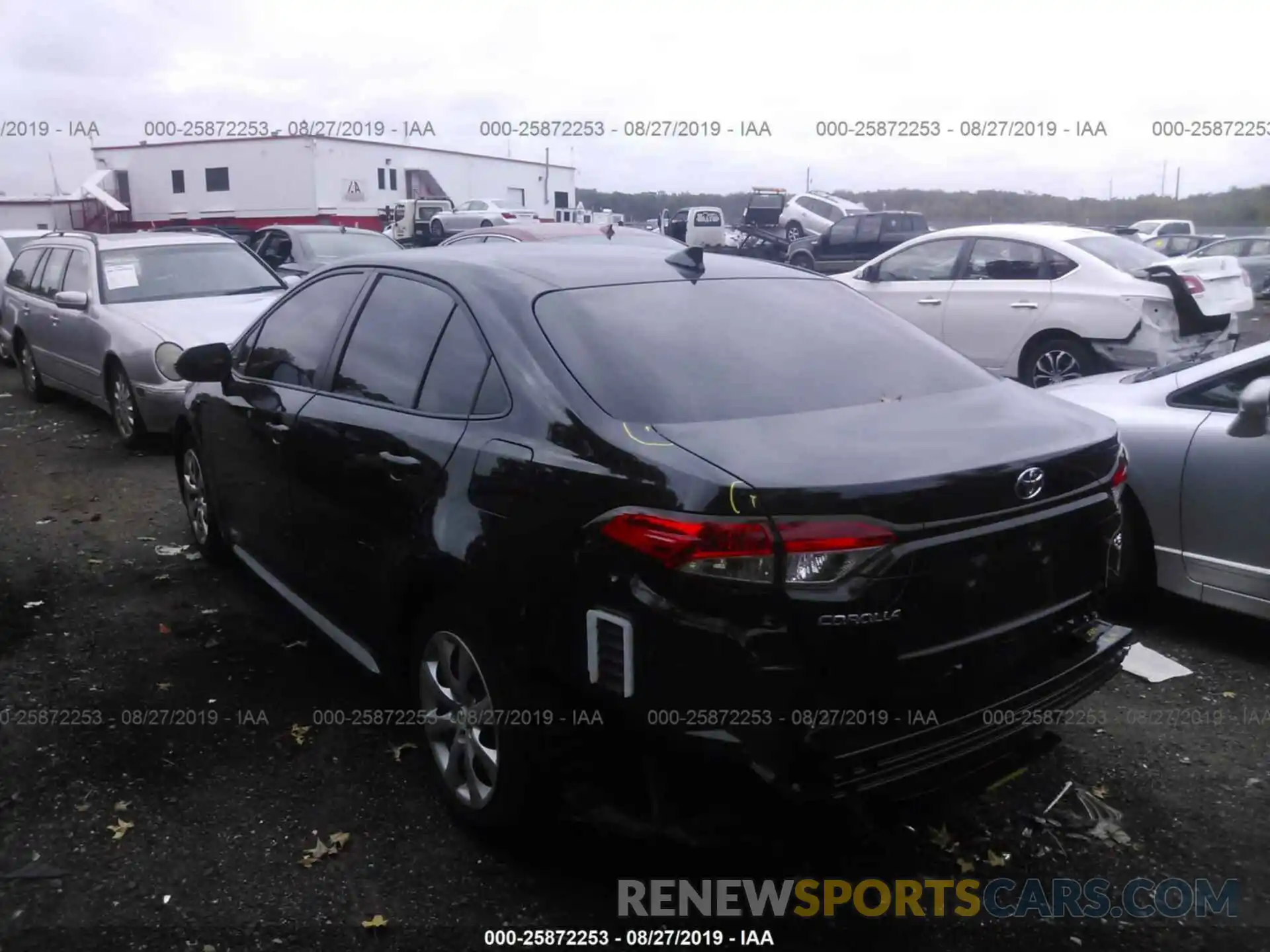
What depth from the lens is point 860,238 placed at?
78.4 ft

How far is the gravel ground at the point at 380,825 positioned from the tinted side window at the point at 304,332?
1.21m

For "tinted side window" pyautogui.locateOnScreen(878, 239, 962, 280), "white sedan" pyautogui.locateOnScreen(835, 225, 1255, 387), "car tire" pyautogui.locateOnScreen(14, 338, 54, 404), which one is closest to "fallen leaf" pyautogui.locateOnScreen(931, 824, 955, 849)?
"white sedan" pyautogui.locateOnScreen(835, 225, 1255, 387)

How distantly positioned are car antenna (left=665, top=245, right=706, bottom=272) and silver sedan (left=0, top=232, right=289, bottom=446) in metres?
5.00

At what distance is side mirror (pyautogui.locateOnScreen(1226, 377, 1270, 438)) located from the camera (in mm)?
4059

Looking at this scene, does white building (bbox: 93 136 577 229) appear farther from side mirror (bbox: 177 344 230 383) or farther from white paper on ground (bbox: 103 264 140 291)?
side mirror (bbox: 177 344 230 383)

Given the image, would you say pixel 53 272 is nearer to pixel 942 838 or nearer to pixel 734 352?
pixel 734 352

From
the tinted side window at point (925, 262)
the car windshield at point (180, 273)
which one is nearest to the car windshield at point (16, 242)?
the car windshield at point (180, 273)

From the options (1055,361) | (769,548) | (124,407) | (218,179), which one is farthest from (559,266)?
(218,179)

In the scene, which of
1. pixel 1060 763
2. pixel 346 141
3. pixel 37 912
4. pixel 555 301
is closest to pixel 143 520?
pixel 37 912

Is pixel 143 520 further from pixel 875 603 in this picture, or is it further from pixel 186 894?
pixel 875 603

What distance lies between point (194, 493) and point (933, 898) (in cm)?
419

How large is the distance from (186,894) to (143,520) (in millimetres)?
4010

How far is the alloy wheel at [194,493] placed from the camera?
545 cm

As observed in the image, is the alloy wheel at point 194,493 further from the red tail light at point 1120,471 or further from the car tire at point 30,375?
the car tire at point 30,375
